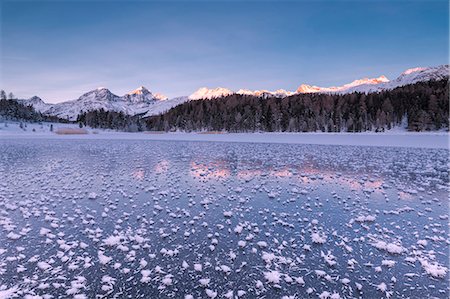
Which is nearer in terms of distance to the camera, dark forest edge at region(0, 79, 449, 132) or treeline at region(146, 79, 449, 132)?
treeline at region(146, 79, 449, 132)

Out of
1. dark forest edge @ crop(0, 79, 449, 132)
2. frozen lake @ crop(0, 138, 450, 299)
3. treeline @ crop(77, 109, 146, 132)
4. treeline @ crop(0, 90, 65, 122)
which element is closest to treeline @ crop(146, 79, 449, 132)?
dark forest edge @ crop(0, 79, 449, 132)

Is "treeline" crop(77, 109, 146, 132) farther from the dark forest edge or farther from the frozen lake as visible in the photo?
the frozen lake

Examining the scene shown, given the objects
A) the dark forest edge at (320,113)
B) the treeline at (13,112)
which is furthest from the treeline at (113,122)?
the treeline at (13,112)

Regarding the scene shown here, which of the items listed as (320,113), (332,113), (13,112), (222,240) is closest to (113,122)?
(13,112)

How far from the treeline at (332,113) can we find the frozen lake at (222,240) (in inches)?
3411

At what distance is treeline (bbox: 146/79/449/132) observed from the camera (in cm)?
8378

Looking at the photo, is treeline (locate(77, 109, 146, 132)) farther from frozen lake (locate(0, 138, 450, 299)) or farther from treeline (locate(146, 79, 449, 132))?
frozen lake (locate(0, 138, 450, 299))

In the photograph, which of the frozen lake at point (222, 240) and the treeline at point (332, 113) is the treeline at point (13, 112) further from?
the frozen lake at point (222, 240)

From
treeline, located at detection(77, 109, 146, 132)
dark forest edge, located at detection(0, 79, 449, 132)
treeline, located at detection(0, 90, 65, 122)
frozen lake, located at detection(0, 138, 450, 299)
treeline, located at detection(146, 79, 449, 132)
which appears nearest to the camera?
frozen lake, located at detection(0, 138, 450, 299)

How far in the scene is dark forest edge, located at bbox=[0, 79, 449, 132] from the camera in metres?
85.1

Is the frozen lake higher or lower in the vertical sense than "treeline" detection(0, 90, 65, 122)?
lower

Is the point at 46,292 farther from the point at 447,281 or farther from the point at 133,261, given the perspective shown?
the point at 447,281

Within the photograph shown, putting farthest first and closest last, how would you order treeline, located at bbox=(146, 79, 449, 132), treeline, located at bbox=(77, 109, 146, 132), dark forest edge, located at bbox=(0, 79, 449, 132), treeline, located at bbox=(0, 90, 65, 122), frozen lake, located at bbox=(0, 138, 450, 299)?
treeline, located at bbox=(77, 109, 146, 132) → treeline, located at bbox=(0, 90, 65, 122) → dark forest edge, located at bbox=(0, 79, 449, 132) → treeline, located at bbox=(146, 79, 449, 132) → frozen lake, located at bbox=(0, 138, 450, 299)

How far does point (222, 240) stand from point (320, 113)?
334 feet
